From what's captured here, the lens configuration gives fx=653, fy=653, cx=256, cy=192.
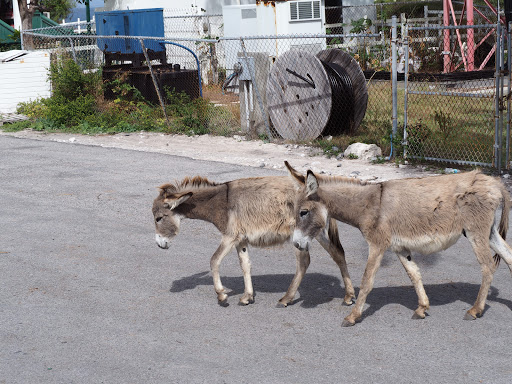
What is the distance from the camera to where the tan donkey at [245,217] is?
234 inches

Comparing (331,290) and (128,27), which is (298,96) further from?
(128,27)

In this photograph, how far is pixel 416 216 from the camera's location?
5492 mm

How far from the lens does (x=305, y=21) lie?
2306cm

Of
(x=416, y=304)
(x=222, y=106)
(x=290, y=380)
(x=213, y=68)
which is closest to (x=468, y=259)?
(x=416, y=304)

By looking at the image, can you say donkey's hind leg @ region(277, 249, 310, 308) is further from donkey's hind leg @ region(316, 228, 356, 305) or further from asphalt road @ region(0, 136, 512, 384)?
donkey's hind leg @ region(316, 228, 356, 305)

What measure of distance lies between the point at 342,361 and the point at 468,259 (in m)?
2.85

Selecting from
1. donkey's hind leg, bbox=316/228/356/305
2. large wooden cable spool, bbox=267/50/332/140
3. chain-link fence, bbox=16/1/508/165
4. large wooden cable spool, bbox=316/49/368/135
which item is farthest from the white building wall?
donkey's hind leg, bbox=316/228/356/305

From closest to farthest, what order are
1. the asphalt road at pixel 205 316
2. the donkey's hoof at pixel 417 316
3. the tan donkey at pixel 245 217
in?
the asphalt road at pixel 205 316 → the donkey's hoof at pixel 417 316 → the tan donkey at pixel 245 217

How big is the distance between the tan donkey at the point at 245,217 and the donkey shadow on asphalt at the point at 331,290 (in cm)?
26

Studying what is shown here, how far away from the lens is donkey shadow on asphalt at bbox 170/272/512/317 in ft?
19.7

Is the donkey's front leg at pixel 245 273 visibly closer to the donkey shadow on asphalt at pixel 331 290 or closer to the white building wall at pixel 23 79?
the donkey shadow on asphalt at pixel 331 290

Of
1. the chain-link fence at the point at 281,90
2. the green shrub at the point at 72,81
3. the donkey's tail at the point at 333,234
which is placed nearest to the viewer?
the donkey's tail at the point at 333,234

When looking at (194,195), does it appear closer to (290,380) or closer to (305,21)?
(290,380)

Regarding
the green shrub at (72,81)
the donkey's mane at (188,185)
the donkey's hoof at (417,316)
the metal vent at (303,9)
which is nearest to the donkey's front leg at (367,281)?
the donkey's hoof at (417,316)
